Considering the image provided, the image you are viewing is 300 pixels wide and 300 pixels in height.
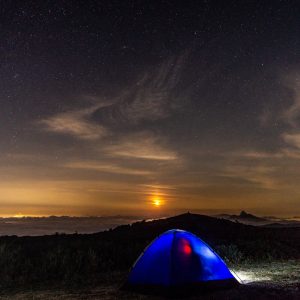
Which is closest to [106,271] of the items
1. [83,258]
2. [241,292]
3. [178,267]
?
[83,258]

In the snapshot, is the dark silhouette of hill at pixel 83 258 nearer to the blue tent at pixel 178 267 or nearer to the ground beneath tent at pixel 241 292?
the ground beneath tent at pixel 241 292

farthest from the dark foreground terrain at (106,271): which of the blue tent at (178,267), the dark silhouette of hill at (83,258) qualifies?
the blue tent at (178,267)

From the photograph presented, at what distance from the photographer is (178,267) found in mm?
11445

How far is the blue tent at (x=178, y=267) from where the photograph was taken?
1135cm

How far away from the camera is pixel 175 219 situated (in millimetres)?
38469

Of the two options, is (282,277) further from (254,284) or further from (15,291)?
(15,291)

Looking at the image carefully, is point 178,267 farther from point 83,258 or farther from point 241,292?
point 83,258

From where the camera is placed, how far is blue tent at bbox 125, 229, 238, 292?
11352 mm

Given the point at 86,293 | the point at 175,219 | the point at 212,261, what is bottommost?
the point at 86,293

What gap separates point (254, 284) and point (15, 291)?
282 inches

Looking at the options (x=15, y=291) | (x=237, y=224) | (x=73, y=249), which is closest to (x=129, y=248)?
(x=73, y=249)

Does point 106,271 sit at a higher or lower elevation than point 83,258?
lower

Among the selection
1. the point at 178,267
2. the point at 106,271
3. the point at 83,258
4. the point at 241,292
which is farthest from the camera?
the point at 83,258

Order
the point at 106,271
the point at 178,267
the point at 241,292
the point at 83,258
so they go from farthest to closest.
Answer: the point at 83,258
the point at 106,271
the point at 178,267
the point at 241,292
